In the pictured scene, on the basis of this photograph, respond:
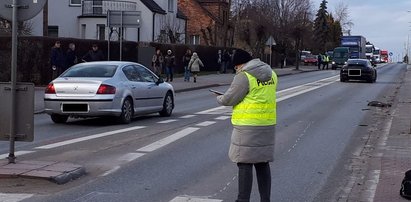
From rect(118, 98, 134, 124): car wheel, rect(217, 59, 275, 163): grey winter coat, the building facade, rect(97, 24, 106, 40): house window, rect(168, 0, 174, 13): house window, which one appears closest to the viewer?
rect(217, 59, 275, 163): grey winter coat

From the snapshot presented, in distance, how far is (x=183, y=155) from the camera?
10.6 m

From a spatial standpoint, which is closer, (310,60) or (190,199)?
(190,199)

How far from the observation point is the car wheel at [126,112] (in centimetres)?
1461

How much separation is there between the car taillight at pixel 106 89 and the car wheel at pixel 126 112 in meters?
0.48

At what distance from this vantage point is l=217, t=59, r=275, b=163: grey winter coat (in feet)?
20.1

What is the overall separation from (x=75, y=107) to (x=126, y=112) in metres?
1.20

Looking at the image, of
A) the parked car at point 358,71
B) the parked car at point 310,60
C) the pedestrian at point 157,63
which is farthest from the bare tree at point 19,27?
the parked car at point 310,60

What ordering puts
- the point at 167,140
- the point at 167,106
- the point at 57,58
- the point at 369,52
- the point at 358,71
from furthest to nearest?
the point at 369,52 → the point at 358,71 → the point at 57,58 → the point at 167,106 → the point at 167,140

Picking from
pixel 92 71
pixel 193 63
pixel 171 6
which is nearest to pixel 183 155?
pixel 92 71

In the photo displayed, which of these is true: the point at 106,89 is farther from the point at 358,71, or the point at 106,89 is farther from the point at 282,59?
the point at 282,59

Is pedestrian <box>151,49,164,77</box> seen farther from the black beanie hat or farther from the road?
the black beanie hat

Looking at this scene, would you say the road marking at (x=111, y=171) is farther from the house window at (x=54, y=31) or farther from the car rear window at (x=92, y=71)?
the house window at (x=54, y=31)

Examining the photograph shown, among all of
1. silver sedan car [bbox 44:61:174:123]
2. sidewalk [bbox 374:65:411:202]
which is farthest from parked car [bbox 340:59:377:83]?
silver sedan car [bbox 44:61:174:123]

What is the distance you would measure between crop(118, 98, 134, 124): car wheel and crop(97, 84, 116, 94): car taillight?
1.58 feet
